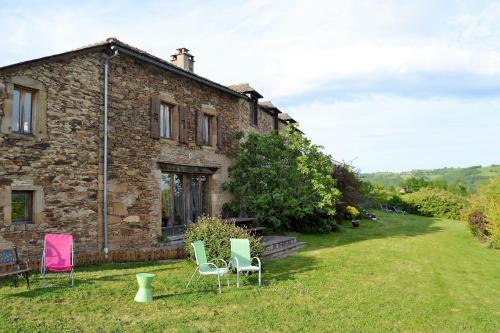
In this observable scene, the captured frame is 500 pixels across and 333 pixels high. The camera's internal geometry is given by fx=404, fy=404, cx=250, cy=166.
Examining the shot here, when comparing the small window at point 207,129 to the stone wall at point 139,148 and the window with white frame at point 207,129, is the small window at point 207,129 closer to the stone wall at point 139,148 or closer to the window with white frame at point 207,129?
the window with white frame at point 207,129

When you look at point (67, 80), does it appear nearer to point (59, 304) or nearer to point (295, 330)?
point (59, 304)

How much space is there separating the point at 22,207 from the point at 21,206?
0.14ft

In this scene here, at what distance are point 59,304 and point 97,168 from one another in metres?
5.05

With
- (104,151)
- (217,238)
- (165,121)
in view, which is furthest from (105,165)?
(217,238)

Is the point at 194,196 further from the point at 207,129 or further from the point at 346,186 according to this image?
the point at 346,186

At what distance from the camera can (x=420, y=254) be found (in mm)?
14117

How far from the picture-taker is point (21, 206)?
31.3ft

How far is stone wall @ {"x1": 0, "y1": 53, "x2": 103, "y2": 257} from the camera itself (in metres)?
9.19

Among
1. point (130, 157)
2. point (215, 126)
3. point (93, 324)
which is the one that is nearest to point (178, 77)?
point (215, 126)

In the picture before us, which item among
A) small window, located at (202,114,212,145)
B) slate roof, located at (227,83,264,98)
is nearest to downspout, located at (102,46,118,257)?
small window, located at (202,114,212,145)

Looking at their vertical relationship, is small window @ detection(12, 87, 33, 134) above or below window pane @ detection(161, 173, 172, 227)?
above

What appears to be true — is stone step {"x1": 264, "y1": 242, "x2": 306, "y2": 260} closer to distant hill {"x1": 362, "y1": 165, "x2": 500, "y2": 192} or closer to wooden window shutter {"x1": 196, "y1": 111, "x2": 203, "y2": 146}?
wooden window shutter {"x1": 196, "y1": 111, "x2": 203, "y2": 146}

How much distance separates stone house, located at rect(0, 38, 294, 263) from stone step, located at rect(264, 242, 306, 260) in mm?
3126

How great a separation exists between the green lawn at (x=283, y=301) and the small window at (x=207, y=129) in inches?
234
